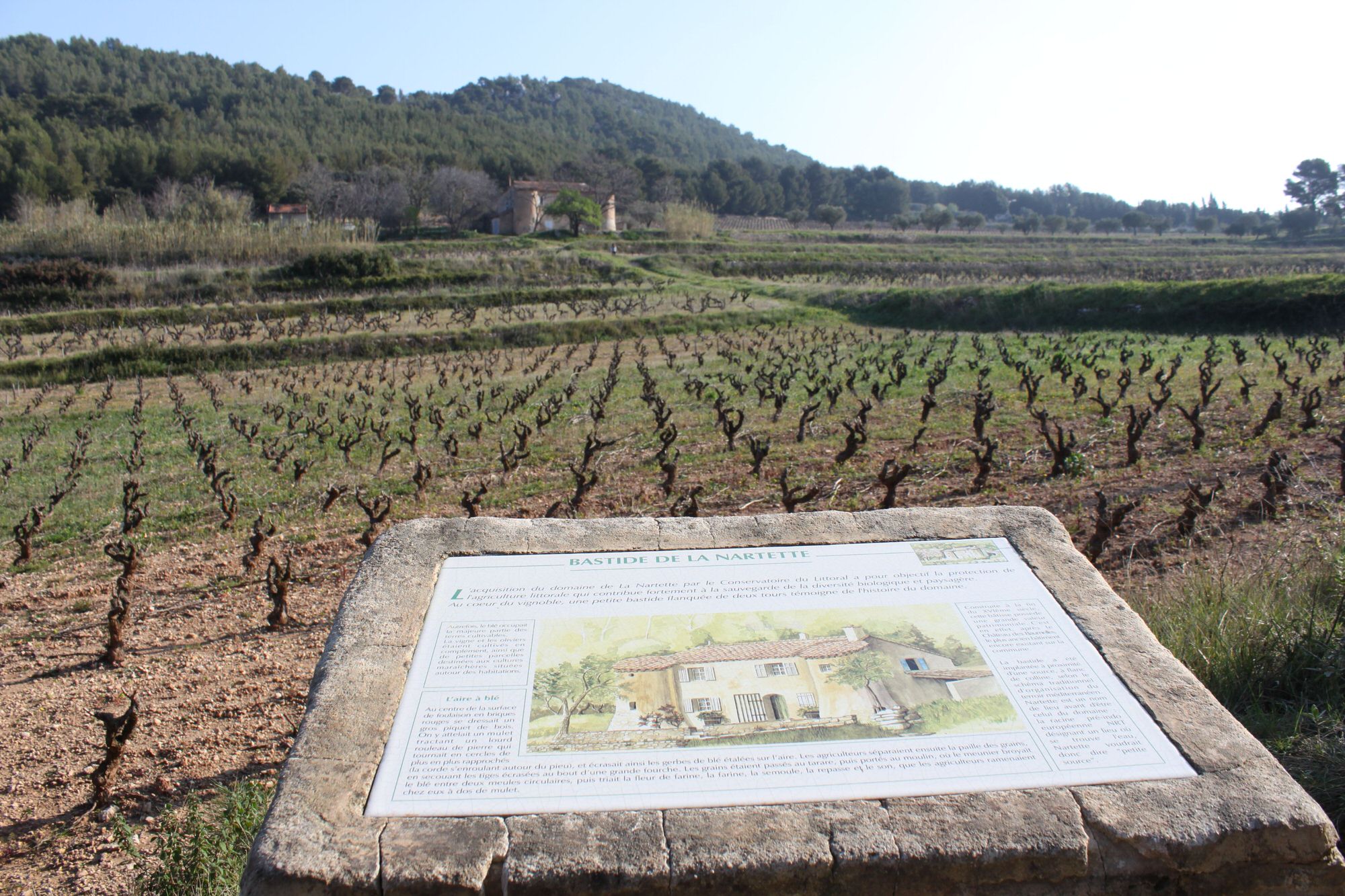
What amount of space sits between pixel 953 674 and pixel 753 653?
0.74 meters

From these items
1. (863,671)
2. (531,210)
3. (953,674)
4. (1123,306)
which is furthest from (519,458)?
(531,210)

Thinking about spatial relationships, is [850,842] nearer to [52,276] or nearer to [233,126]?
[52,276]

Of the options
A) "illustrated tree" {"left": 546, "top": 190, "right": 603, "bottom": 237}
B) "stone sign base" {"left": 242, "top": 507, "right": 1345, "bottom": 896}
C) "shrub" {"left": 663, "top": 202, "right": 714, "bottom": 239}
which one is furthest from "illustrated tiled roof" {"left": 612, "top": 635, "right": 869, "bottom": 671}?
"shrub" {"left": 663, "top": 202, "right": 714, "bottom": 239}

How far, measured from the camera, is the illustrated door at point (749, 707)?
9.02 ft

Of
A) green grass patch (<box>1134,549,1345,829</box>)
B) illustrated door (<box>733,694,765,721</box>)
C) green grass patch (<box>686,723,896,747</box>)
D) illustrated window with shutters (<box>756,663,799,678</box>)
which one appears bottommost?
green grass patch (<box>1134,549,1345,829</box>)

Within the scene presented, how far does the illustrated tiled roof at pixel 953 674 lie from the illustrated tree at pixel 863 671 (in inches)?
3.9

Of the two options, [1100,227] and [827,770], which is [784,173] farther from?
[827,770]

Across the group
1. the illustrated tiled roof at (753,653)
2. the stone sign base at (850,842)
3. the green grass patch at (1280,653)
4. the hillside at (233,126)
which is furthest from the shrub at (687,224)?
the stone sign base at (850,842)

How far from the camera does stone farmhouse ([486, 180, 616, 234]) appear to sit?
68.1m

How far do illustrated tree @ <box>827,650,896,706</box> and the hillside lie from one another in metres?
70.8

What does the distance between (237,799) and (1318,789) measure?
4.82 metres

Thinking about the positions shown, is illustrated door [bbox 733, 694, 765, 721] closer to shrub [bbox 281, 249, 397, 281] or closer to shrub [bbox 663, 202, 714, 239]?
shrub [bbox 281, 249, 397, 281]

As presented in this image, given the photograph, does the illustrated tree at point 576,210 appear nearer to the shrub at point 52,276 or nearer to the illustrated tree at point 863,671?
the shrub at point 52,276

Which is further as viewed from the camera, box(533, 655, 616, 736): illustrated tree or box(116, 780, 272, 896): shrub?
box(116, 780, 272, 896): shrub
